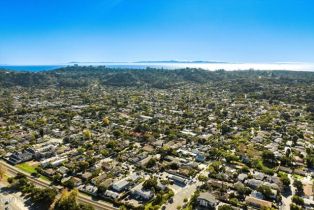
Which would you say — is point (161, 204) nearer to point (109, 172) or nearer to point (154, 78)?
point (109, 172)

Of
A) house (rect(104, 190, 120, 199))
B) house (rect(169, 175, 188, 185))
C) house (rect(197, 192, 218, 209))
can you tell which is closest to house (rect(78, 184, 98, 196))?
house (rect(104, 190, 120, 199))

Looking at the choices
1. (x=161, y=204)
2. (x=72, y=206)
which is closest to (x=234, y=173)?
(x=161, y=204)

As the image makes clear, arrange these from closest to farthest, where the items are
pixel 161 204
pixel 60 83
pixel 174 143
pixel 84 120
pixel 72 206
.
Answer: pixel 72 206, pixel 161 204, pixel 174 143, pixel 84 120, pixel 60 83

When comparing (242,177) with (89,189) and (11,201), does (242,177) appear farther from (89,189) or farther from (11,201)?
(11,201)

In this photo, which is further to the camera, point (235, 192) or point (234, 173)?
point (234, 173)

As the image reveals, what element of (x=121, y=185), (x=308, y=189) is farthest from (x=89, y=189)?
(x=308, y=189)

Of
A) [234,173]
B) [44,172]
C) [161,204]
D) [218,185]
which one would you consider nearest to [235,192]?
[218,185]

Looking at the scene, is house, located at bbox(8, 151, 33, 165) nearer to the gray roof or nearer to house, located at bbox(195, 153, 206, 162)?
house, located at bbox(195, 153, 206, 162)

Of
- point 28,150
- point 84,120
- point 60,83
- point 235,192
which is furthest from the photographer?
point 60,83
